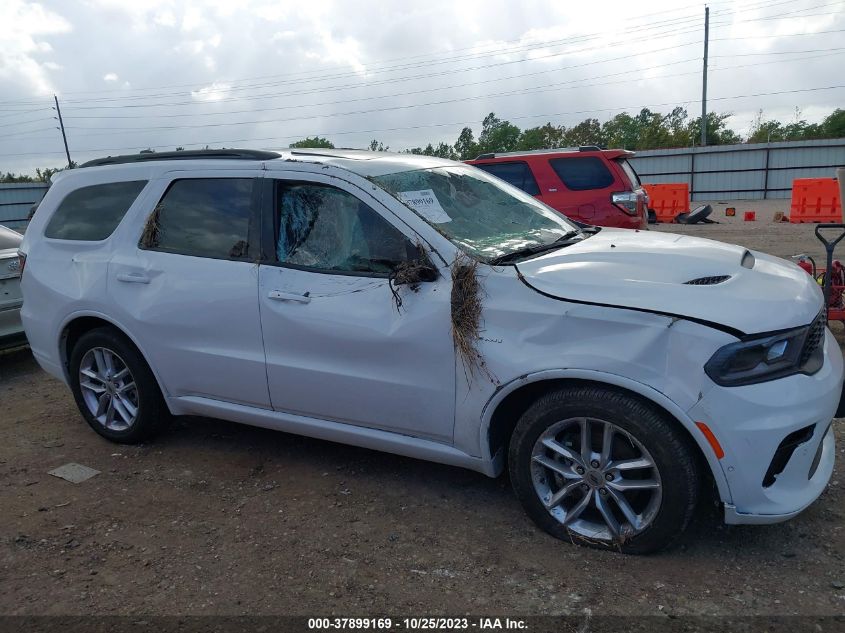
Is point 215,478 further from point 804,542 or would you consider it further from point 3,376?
point 3,376

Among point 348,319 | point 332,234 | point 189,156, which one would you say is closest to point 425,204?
point 332,234

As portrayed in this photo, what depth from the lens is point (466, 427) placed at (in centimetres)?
318

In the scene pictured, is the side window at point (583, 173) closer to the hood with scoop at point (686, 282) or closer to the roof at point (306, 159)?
the roof at point (306, 159)

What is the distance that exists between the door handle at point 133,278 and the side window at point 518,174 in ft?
20.2

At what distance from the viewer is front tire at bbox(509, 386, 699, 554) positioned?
109 inches

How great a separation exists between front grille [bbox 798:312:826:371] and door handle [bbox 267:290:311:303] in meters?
2.25

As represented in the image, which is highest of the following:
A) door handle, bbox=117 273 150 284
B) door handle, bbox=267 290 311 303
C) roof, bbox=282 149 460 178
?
roof, bbox=282 149 460 178

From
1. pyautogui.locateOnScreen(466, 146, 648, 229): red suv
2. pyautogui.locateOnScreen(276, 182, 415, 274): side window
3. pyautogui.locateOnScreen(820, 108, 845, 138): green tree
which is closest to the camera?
pyautogui.locateOnScreen(276, 182, 415, 274): side window

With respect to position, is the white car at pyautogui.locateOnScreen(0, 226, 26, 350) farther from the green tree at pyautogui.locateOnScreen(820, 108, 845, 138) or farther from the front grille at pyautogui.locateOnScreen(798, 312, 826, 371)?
the green tree at pyautogui.locateOnScreen(820, 108, 845, 138)

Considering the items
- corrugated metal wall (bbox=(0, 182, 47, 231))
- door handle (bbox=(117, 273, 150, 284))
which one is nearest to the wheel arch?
door handle (bbox=(117, 273, 150, 284))

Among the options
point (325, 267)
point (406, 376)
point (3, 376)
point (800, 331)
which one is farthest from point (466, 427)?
point (3, 376)

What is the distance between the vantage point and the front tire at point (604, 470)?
277 centimetres

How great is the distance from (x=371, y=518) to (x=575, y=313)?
1505mm

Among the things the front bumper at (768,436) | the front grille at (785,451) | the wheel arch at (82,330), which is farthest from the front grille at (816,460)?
the wheel arch at (82,330)
